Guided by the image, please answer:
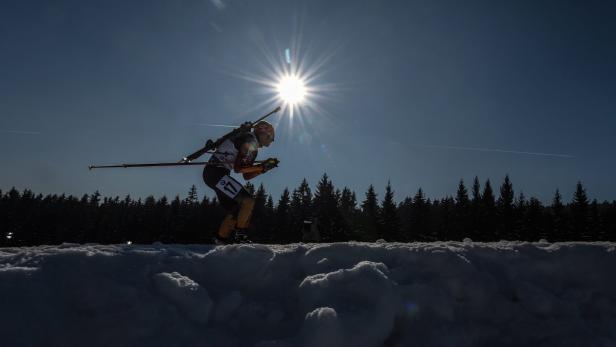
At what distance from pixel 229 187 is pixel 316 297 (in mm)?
Answer: 4966

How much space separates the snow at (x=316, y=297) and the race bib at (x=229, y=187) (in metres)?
3.84

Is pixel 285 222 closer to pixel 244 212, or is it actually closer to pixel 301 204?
pixel 301 204

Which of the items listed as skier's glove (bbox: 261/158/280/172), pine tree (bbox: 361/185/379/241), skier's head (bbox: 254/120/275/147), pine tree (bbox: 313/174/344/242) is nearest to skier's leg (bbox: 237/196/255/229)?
skier's glove (bbox: 261/158/280/172)

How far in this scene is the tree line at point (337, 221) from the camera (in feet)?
210

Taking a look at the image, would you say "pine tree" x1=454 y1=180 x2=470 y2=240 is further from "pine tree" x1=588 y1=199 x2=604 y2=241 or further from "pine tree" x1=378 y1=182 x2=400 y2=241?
"pine tree" x1=588 y1=199 x2=604 y2=241

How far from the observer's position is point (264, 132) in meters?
8.30

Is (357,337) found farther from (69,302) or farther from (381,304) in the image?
(69,302)

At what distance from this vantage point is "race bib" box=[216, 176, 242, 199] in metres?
7.45

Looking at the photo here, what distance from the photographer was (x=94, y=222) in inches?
3575

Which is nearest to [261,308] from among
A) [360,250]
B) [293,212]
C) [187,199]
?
[360,250]

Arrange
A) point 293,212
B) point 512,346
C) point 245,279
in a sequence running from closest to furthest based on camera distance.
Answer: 1. point 512,346
2. point 245,279
3. point 293,212

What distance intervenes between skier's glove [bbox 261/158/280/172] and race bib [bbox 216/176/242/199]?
32.4 inches

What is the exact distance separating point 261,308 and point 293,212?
73.1m

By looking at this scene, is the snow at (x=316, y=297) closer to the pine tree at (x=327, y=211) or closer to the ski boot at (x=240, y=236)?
the ski boot at (x=240, y=236)
